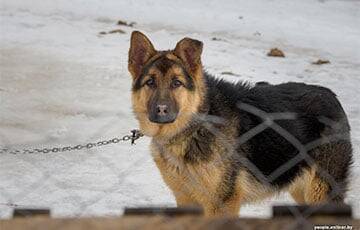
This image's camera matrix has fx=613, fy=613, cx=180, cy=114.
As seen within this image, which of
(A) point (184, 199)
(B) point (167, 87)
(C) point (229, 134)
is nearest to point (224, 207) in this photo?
(A) point (184, 199)

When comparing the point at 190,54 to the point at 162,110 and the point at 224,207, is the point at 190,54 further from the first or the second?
the point at 224,207

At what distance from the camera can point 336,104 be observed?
443 centimetres

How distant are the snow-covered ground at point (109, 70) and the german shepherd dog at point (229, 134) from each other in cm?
99

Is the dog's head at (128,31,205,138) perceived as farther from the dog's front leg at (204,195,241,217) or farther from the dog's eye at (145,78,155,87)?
the dog's front leg at (204,195,241,217)

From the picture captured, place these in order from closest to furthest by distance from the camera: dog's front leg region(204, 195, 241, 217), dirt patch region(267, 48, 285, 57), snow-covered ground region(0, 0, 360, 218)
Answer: dog's front leg region(204, 195, 241, 217) → snow-covered ground region(0, 0, 360, 218) → dirt patch region(267, 48, 285, 57)

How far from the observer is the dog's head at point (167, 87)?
12.9ft

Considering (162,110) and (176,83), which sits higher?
(176,83)

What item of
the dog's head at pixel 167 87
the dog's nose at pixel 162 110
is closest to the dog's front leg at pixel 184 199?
the dog's head at pixel 167 87

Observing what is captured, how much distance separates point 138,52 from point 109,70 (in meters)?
5.05

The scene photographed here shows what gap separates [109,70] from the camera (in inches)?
364

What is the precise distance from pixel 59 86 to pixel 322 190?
196 inches

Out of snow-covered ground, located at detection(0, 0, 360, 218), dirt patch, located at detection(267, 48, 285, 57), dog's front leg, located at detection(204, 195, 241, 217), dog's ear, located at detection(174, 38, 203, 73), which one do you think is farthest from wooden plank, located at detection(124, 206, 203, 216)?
dirt patch, located at detection(267, 48, 285, 57)

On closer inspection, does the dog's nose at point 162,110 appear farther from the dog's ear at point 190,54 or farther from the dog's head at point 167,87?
the dog's ear at point 190,54

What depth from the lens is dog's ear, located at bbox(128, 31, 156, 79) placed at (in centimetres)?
425
